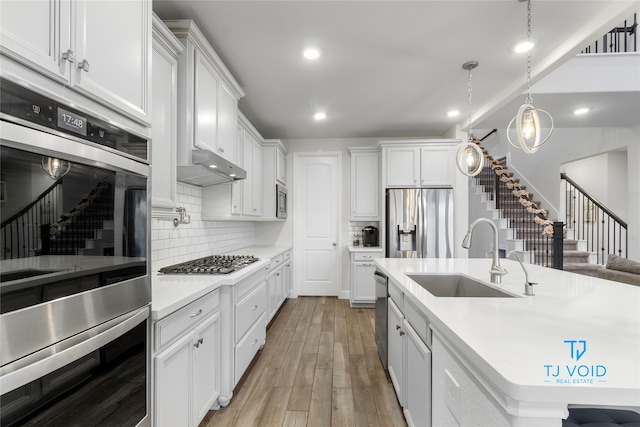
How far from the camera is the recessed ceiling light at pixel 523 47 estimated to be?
7.93 feet

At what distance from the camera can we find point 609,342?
0.87 meters

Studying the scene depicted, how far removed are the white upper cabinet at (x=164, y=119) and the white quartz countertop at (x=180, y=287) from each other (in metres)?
0.43

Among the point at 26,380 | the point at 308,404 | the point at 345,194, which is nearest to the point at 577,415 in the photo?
the point at 308,404

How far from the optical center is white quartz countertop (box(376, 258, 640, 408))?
674 mm

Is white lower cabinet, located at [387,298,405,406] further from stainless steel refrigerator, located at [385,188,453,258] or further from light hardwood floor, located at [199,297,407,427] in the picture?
stainless steel refrigerator, located at [385,188,453,258]

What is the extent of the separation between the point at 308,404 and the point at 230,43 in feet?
9.25

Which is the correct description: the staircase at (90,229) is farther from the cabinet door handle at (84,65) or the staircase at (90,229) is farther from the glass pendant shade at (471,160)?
the glass pendant shade at (471,160)

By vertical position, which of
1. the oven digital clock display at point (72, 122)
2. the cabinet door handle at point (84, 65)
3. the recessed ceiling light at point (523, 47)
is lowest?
the oven digital clock display at point (72, 122)

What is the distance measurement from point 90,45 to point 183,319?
4.04 feet

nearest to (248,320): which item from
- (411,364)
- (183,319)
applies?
(183,319)

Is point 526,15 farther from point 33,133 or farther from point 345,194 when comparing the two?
point 345,194

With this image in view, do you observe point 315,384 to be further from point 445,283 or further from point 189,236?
point 189,236

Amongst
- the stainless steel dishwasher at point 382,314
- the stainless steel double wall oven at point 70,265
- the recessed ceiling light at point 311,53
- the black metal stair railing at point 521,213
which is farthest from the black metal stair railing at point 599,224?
the stainless steel double wall oven at point 70,265

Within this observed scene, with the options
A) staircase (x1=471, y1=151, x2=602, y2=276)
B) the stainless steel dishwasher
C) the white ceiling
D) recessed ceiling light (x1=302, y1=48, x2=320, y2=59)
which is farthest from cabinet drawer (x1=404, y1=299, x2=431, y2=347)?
staircase (x1=471, y1=151, x2=602, y2=276)
